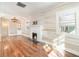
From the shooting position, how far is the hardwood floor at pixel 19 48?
6.68ft

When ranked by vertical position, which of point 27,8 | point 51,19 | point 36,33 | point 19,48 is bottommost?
point 19,48

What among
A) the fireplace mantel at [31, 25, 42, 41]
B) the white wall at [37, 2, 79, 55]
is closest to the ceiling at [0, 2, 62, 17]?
the white wall at [37, 2, 79, 55]

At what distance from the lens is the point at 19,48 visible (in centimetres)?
205

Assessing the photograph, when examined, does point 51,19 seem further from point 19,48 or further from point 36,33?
point 19,48

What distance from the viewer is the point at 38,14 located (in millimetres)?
2137

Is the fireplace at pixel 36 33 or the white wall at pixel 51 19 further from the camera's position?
the fireplace at pixel 36 33

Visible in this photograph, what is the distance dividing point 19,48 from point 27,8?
2.57 feet

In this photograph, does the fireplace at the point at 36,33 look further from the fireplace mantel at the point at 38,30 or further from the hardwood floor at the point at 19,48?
the hardwood floor at the point at 19,48

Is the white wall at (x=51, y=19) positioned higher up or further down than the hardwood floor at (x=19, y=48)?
higher up

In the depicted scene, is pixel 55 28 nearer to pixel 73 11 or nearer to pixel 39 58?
pixel 73 11

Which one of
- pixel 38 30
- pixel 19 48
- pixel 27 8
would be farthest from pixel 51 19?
pixel 19 48

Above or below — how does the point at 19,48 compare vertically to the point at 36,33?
below

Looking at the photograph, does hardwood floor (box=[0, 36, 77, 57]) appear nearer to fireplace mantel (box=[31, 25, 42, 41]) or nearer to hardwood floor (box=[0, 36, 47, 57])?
hardwood floor (box=[0, 36, 47, 57])

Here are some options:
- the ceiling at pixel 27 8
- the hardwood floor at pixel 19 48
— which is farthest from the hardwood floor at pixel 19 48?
the ceiling at pixel 27 8
